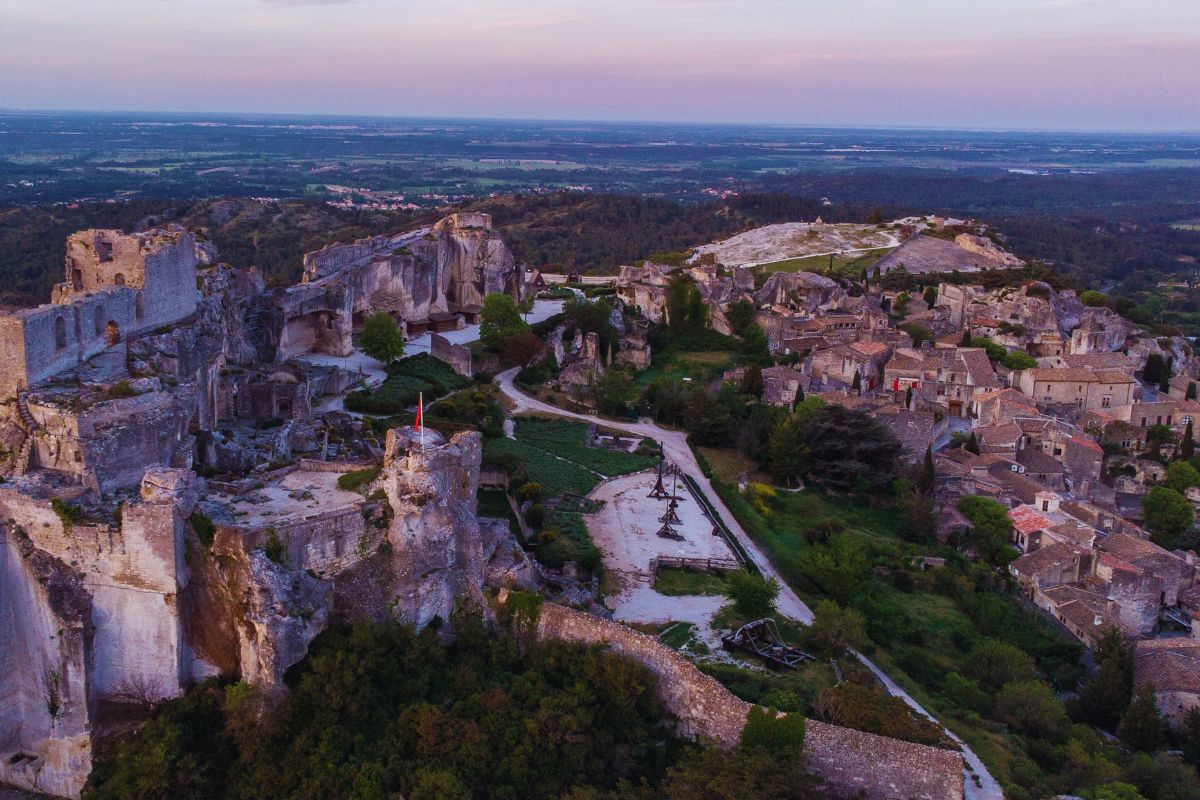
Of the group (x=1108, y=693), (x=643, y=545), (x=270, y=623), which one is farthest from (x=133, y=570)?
(x=1108, y=693)

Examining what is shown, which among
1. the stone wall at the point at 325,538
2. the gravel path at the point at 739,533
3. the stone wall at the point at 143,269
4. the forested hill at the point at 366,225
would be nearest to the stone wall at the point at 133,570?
the stone wall at the point at 325,538

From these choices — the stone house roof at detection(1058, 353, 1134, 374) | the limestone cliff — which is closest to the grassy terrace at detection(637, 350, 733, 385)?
the limestone cliff

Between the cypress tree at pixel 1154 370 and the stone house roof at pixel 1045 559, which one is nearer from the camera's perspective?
the stone house roof at pixel 1045 559

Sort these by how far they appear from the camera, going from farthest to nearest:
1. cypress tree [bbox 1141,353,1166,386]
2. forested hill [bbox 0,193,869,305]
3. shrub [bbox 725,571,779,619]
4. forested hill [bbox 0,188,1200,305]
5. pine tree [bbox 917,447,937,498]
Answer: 1. forested hill [bbox 0,188,1200,305]
2. forested hill [bbox 0,193,869,305]
3. cypress tree [bbox 1141,353,1166,386]
4. pine tree [bbox 917,447,937,498]
5. shrub [bbox 725,571,779,619]

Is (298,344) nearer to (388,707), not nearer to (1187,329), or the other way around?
(388,707)

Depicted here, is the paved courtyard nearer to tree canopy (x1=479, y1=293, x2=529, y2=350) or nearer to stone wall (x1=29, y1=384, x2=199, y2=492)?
stone wall (x1=29, y1=384, x2=199, y2=492)

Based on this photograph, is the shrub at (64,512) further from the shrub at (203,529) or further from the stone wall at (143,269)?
the stone wall at (143,269)
